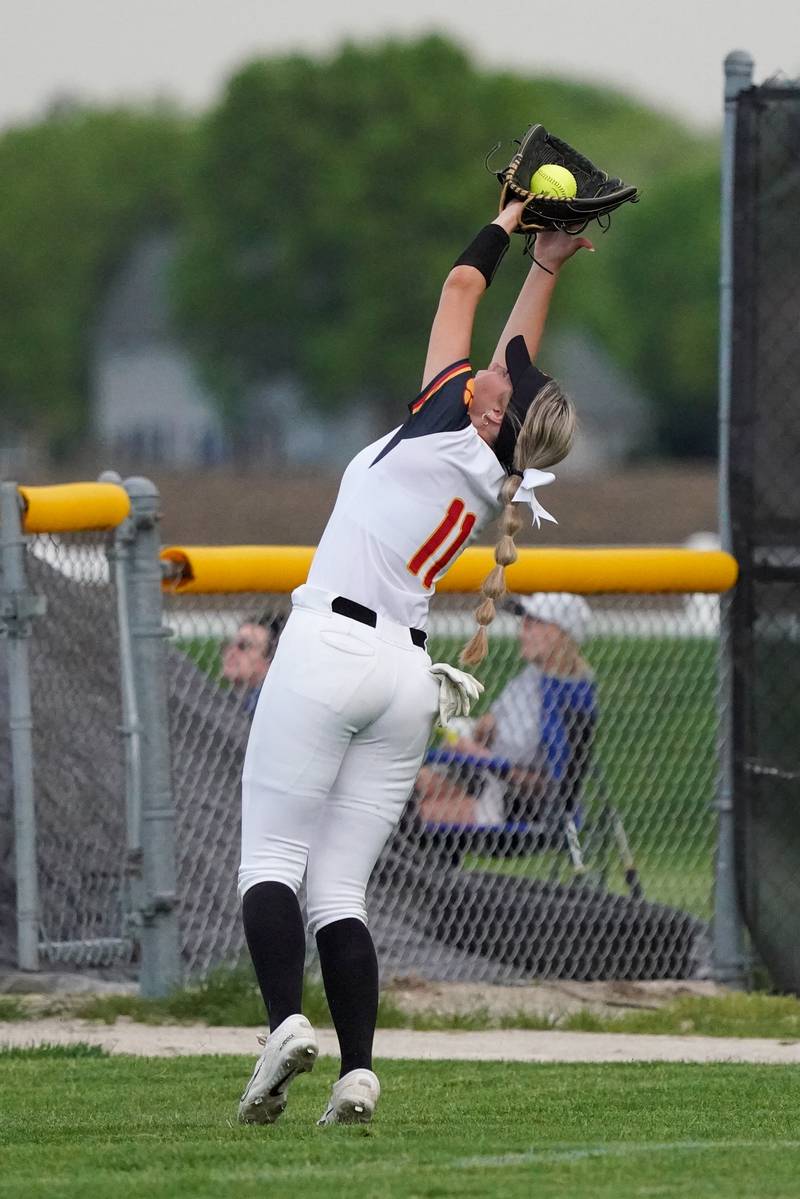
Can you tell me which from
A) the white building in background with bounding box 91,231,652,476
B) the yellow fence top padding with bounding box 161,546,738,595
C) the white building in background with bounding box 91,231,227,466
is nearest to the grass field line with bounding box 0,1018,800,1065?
the yellow fence top padding with bounding box 161,546,738,595

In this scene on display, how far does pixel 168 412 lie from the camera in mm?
89000

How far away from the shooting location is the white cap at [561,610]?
26.6 ft

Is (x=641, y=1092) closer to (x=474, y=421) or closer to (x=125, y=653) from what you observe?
(x=474, y=421)

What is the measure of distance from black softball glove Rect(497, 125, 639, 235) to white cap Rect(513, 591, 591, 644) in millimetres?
2986

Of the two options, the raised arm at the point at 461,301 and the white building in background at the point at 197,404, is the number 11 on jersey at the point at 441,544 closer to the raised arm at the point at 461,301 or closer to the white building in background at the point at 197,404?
the raised arm at the point at 461,301

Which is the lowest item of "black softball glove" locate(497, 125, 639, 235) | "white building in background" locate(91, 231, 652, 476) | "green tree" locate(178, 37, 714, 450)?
"white building in background" locate(91, 231, 652, 476)

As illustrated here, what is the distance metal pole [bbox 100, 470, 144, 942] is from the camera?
7.28 metres

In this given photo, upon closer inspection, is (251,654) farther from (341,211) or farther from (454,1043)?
(341,211)

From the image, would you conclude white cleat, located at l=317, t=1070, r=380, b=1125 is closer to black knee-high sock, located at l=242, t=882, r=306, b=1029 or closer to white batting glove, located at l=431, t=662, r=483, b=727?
black knee-high sock, located at l=242, t=882, r=306, b=1029

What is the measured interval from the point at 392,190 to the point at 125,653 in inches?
2619

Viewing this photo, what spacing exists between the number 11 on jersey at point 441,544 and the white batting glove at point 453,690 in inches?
7.7

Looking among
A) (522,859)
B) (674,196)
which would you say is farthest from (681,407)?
(522,859)

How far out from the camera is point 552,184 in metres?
5.10

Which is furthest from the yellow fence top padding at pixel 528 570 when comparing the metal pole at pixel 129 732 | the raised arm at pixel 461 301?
the raised arm at pixel 461 301
